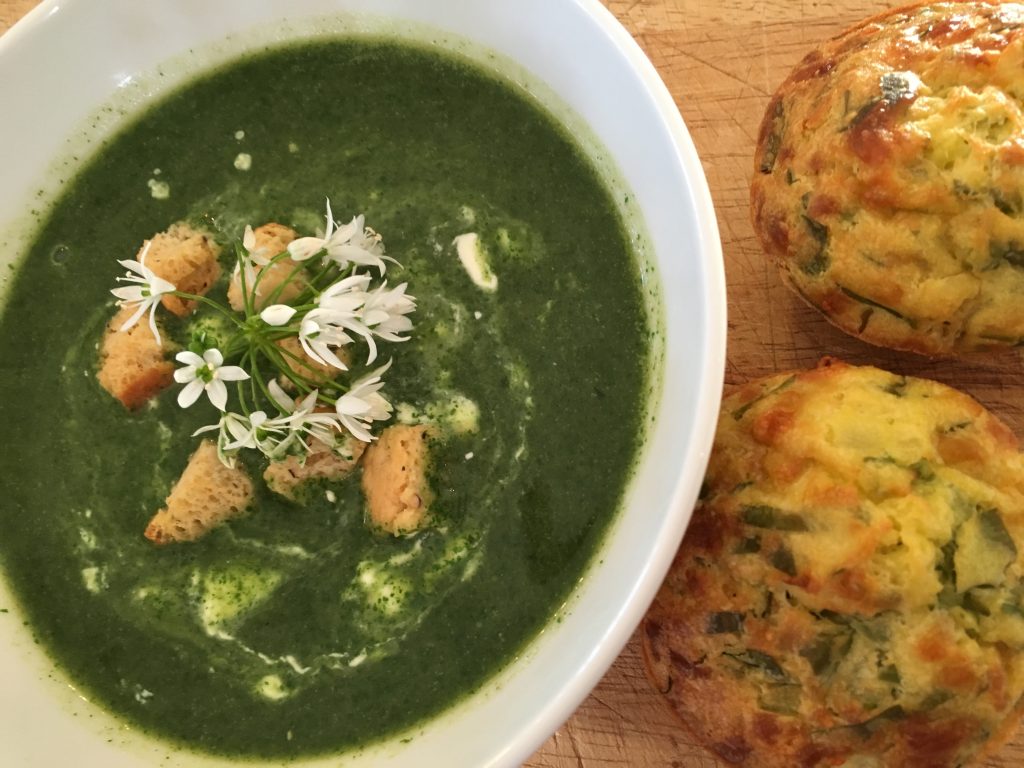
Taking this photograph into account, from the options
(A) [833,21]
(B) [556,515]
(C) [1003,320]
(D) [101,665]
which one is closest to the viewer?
(C) [1003,320]

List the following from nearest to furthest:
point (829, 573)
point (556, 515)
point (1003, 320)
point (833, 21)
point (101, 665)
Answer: point (829, 573)
point (1003, 320)
point (556, 515)
point (101, 665)
point (833, 21)

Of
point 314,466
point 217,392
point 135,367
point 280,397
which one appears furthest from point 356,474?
point 135,367

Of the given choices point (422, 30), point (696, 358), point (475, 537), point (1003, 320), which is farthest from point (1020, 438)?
point (422, 30)

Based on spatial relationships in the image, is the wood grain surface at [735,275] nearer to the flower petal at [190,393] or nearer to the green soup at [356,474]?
the green soup at [356,474]

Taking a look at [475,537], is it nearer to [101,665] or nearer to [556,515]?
[556,515]

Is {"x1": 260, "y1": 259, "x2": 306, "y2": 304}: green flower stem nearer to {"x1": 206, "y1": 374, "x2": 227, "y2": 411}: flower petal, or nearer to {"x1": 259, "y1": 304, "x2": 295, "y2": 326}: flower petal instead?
{"x1": 259, "y1": 304, "x2": 295, "y2": 326}: flower petal

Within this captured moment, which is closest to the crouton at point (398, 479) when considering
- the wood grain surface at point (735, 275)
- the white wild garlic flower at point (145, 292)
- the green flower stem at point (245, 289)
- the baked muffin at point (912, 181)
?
the green flower stem at point (245, 289)
